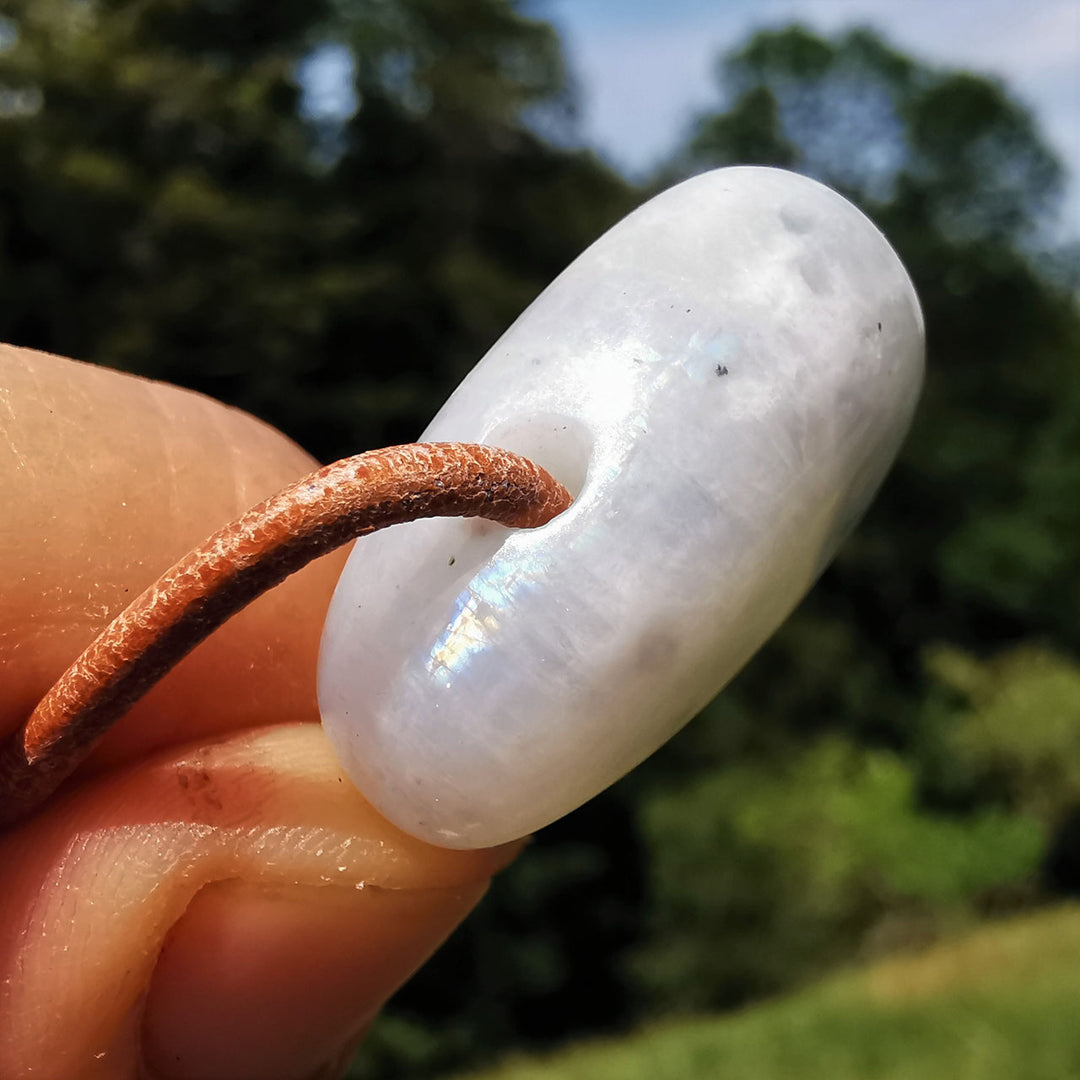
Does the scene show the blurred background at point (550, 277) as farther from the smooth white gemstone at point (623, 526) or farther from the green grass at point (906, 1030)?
the smooth white gemstone at point (623, 526)

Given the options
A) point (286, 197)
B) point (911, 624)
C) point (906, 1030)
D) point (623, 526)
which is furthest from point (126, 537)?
point (911, 624)

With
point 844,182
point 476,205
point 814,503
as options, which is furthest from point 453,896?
point 844,182

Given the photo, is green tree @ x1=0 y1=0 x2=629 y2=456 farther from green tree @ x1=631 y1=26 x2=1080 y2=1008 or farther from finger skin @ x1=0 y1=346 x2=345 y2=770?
finger skin @ x1=0 y1=346 x2=345 y2=770

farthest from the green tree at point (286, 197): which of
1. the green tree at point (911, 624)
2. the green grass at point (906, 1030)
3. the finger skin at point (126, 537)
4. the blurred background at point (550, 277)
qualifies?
the finger skin at point (126, 537)

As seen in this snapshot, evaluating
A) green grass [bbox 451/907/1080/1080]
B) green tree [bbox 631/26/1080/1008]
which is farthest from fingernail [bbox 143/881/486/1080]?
green tree [bbox 631/26/1080/1008]

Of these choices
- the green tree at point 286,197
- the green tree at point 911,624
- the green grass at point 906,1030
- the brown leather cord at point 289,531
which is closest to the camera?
the brown leather cord at point 289,531

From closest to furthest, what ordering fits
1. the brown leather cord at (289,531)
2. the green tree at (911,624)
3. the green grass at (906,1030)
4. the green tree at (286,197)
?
the brown leather cord at (289,531), the green grass at (906,1030), the green tree at (286,197), the green tree at (911,624)

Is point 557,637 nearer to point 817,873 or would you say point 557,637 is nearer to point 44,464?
Answer: point 44,464
